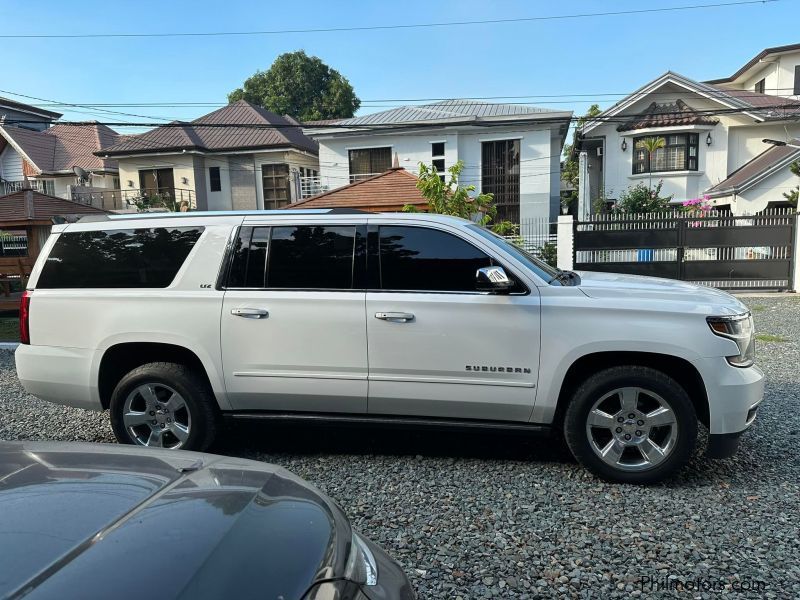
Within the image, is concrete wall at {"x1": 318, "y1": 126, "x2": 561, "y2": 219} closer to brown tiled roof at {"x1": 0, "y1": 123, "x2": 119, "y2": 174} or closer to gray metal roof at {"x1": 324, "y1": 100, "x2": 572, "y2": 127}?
gray metal roof at {"x1": 324, "y1": 100, "x2": 572, "y2": 127}

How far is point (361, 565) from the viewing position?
192cm

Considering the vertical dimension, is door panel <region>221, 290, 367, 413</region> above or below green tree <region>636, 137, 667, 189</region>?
below

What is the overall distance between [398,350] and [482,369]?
59cm

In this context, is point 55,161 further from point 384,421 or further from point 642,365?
point 642,365

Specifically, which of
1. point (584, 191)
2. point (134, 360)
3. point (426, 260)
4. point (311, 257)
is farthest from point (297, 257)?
point (584, 191)

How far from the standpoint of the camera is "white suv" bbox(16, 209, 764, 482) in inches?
154

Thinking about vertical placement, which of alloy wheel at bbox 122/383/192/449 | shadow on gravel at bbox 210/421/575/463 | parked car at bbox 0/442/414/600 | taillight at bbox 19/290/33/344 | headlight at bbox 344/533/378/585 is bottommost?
shadow on gravel at bbox 210/421/575/463

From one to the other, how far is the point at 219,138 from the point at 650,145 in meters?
20.4

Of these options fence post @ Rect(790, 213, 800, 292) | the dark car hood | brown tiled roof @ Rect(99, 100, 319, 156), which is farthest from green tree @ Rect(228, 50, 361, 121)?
the dark car hood

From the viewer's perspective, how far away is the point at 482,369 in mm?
4074

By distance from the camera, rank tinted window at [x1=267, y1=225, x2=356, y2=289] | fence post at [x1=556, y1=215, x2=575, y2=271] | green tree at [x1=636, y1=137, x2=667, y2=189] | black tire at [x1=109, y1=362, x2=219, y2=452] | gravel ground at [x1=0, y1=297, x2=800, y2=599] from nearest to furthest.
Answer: gravel ground at [x1=0, y1=297, x2=800, y2=599]
tinted window at [x1=267, y1=225, x2=356, y2=289]
black tire at [x1=109, y1=362, x2=219, y2=452]
fence post at [x1=556, y1=215, x2=575, y2=271]
green tree at [x1=636, y1=137, x2=667, y2=189]

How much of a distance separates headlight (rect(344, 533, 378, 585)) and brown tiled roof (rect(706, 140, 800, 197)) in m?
23.0

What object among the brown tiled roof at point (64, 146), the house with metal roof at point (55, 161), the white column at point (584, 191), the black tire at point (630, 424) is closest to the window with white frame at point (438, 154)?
the white column at point (584, 191)

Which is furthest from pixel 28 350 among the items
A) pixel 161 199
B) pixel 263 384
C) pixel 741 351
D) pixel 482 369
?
Result: pixel 161 199
